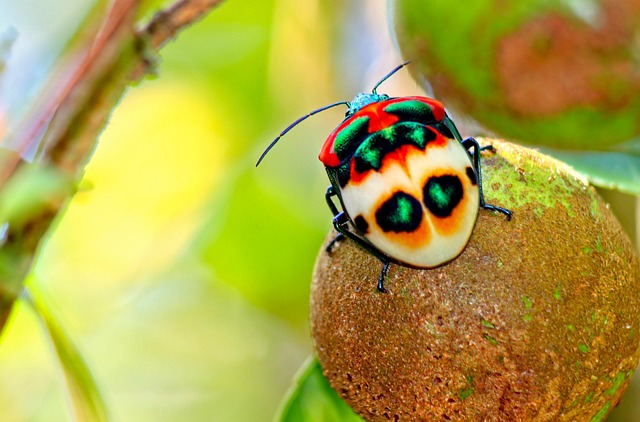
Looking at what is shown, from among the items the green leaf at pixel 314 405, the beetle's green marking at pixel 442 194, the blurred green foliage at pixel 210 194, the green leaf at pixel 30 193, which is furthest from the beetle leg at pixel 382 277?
the blurred green foliage at pixel 210 194

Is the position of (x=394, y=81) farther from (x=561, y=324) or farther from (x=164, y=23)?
(x=561, y=324)

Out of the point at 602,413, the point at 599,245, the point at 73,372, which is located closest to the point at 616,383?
the point at 602,413

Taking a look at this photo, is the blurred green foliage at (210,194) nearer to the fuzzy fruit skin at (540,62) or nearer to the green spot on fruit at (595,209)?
the fuzzy fruit skin at (540,62)

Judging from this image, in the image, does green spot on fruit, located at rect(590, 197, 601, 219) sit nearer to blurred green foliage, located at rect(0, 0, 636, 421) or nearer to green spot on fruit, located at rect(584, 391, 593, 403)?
green spot on fruit, located at rect(584, 391, 593, 403)

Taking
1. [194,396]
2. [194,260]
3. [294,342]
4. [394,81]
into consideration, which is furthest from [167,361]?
[394,81]

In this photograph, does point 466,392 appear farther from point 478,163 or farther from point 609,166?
point 609,166

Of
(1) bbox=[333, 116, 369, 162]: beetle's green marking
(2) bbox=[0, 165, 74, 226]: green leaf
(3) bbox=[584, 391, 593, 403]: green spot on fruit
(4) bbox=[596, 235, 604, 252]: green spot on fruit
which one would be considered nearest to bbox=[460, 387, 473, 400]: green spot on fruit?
(3) bbox=[584, 391, 593, 403]: green spot on fruit
